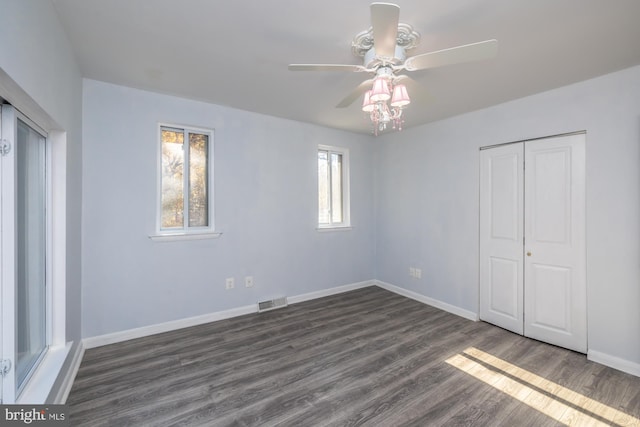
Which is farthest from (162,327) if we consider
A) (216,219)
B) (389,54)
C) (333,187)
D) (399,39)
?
(399,39)

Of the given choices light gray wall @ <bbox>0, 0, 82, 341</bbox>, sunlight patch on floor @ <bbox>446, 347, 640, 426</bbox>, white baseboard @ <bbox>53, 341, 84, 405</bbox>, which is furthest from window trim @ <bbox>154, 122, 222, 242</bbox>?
sunlight patch on floor @ <bbox>446, 347, 640, 426</bbox>

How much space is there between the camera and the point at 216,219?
3.39 meters

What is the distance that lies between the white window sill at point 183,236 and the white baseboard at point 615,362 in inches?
152

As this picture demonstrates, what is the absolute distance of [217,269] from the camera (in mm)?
3400

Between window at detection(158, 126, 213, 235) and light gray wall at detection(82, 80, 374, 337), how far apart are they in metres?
0.12

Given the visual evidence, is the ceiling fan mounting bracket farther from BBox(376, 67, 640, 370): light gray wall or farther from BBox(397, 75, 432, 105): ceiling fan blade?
BBox(376, 67, 640, 370): light gray wall

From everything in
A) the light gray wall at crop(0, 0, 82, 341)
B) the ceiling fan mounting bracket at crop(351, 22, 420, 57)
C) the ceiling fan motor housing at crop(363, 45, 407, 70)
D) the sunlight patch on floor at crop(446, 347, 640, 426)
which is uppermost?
the ceiling fan mounting bracket at crop(351, 22, 420, 57)

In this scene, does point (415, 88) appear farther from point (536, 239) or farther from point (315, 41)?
point (536, 239)

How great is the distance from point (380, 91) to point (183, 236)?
254 cm

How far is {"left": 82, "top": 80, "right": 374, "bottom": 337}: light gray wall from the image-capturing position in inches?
109

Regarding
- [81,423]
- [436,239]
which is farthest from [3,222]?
[436,239]

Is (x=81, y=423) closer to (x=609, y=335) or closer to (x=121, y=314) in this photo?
(x=121, y=314)

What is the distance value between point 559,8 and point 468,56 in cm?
67

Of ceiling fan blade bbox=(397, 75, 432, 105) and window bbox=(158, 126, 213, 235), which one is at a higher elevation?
ceiling fan blade bbox=(397, 75, 432, 105)
